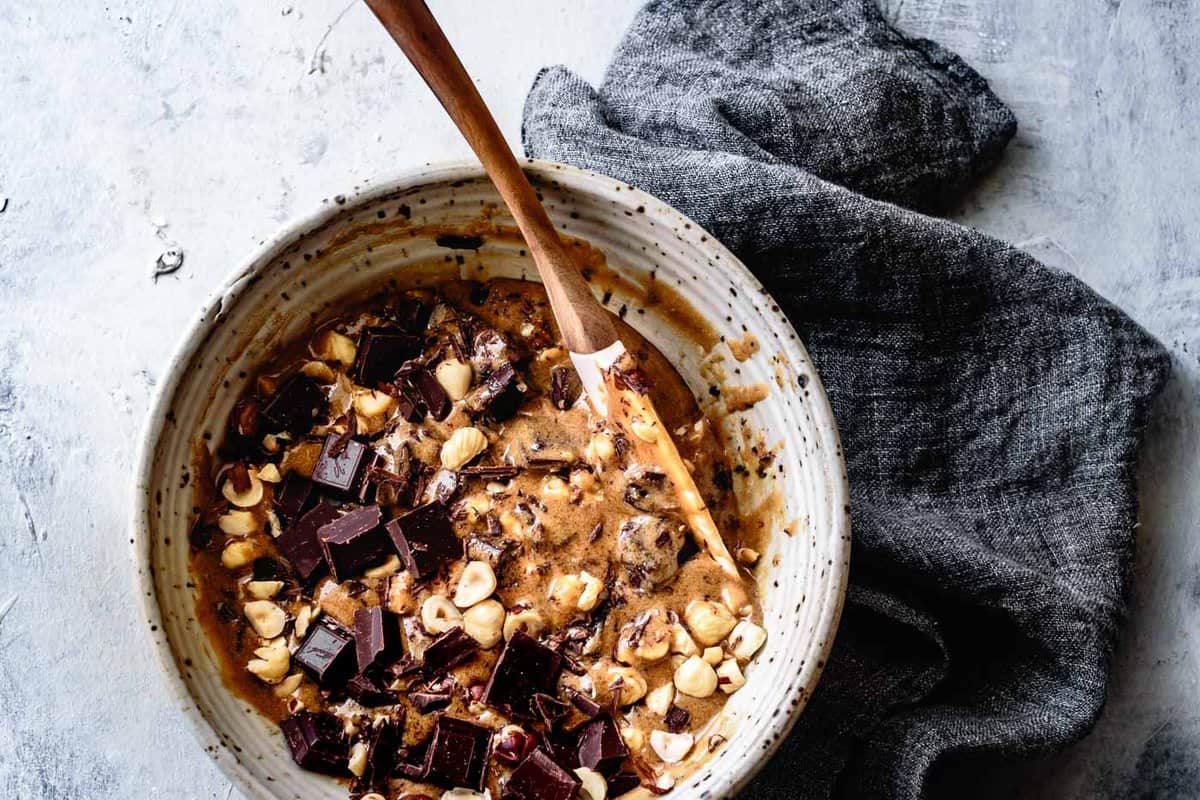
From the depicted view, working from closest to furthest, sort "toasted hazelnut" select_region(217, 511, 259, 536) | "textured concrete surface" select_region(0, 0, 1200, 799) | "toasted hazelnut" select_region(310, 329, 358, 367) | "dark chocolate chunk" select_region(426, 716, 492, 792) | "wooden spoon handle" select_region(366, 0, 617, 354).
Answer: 1. "wooden spoon handle" select_region(366, 0, 617, 354)
2. "dark chocolate chunk" select_region(426, 716, 492, 792)
3. "toasted hazelnut" select_region(217, 511, 259, 536)
4. "toasted hazelnut" select_region(310, 329, 358, 367)
5. "textured concrete surface" select_region(0, 0, 1200, 799)

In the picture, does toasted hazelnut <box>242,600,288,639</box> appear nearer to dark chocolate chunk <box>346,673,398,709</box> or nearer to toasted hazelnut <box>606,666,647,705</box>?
dark chocolate chunk <box>346,673,398,709</box>

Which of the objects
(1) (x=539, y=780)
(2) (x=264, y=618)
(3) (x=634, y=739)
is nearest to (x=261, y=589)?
(2) (x=264, y=618)

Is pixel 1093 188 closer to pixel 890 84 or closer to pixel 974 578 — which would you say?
pixel 890 84

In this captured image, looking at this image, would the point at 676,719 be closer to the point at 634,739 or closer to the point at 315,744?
the point at 634,739

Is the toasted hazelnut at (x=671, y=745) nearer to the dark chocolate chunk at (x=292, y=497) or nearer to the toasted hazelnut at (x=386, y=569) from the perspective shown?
the toasted hazelnut at (x=386, y=569)

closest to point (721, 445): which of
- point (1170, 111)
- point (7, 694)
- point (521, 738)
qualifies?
point (521, 738)

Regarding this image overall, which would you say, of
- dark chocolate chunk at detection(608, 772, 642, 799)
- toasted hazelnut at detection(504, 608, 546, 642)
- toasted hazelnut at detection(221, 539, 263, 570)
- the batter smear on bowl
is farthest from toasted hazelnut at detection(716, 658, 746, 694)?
toasted hazelnut at detection(221, 539, 263, 570)
